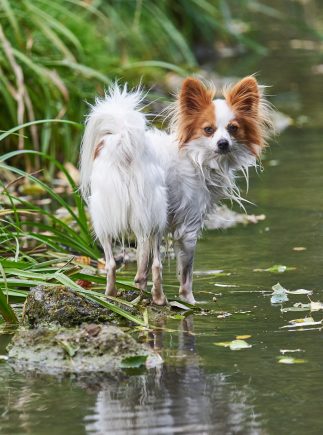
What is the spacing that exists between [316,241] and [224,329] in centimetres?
229

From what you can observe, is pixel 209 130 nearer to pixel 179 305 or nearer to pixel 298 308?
pixel 179 305

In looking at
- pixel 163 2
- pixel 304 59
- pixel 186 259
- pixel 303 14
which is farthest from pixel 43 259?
pixel 303 14

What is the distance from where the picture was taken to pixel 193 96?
20.5 feet

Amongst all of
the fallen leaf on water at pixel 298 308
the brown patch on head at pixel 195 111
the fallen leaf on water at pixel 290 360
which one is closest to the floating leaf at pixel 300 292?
the fallen leaf on water at pixel 298 308

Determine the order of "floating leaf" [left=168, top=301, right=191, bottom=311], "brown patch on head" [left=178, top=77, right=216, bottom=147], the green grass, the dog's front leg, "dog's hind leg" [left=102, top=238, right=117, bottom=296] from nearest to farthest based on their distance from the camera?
1. "dog's hind leg" [left=102, top=238, right=117, bottom=296]
2. "floating leaf" [left=168, top=301, right=191, bottom=311]
3. "brown patch on head" [left=178, top=77, right=216, bottom=147]
4. the dog's front leg
5. the green grass

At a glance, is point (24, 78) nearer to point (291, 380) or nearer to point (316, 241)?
point (316, 241)

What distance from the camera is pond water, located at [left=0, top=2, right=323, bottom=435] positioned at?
430cm

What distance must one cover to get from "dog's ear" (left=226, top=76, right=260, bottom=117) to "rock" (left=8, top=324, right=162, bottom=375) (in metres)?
1.75

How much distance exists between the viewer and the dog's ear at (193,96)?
618 cm

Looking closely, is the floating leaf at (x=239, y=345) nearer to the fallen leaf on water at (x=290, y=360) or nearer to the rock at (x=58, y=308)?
the fallen leaf on water at (x=290, y=360)

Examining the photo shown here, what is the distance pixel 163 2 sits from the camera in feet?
52.6

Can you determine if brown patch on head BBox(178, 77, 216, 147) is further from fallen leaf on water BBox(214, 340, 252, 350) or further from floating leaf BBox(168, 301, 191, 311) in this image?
fallen leaf on water BBox(214, 340, 252, 350)

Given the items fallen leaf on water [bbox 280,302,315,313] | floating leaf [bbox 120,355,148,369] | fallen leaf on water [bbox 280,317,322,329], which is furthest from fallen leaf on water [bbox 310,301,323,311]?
floating leaf [bbox 120,355,148,369]

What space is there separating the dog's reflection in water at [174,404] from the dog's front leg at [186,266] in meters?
1.16
